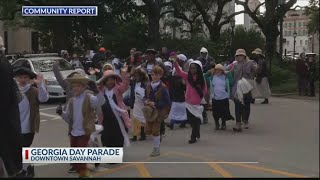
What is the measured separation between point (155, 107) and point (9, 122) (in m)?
2.85

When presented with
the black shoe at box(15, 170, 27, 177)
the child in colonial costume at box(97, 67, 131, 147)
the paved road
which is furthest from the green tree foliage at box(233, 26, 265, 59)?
the black shoe at box(15, 170, 27, 177)

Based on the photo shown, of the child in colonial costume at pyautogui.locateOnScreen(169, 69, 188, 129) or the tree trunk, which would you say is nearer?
the child in colonial costume at pyautogui.locateOnScreen(169, 69, 188, 129)

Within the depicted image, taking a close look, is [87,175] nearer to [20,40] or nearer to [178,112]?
[178,112]

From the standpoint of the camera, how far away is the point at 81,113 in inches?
223

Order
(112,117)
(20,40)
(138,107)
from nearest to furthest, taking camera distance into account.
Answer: (112,117) < (138,107) < (20,40)

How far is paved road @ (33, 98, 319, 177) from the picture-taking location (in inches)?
104

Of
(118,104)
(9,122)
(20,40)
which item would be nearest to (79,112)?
(9,122)

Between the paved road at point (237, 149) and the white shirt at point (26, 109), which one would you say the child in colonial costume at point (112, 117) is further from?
the white shirt at point (26, 109)

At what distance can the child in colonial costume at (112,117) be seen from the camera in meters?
6.64

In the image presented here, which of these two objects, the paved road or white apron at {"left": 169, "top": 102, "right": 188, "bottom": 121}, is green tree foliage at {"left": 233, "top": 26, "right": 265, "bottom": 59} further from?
white apron at {"left": 169, "top": 102, "right": 188, "bottom": 121}

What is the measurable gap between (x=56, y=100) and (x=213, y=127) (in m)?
7.00

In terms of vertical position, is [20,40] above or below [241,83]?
above

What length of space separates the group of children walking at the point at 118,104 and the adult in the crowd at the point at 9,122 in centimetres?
26

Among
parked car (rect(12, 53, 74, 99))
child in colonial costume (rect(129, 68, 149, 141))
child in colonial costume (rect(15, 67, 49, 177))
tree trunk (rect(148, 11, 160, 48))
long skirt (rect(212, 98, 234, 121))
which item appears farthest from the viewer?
tree trunk (rect(148, 11, 160, 48))
